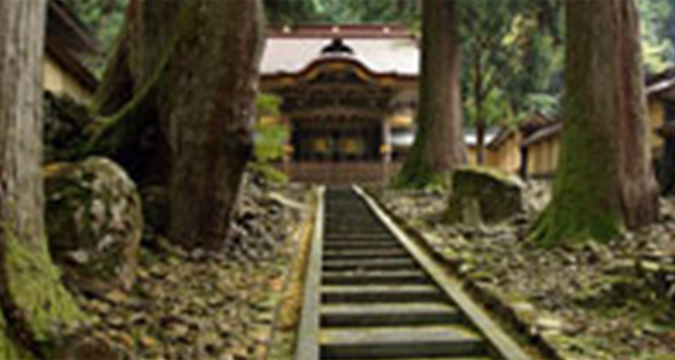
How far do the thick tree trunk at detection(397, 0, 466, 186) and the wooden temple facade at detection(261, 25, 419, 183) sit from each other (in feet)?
23.5

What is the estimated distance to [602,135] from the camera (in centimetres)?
805

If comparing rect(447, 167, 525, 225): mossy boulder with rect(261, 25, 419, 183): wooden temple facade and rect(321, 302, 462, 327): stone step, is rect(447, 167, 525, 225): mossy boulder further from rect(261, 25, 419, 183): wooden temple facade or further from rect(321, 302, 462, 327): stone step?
rect(261, 25, 419, 183): wooden temple facade

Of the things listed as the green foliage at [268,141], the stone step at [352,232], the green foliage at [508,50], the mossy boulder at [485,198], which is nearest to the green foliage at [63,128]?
the green foliage at [268,141]

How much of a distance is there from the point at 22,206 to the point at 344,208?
1009 centimetres

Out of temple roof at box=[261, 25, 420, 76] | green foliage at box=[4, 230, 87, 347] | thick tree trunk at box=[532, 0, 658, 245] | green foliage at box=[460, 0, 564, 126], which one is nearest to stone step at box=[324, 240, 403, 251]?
thick tree trunk at box=[532, 0, 658, 245]

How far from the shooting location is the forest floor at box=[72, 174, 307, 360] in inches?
177

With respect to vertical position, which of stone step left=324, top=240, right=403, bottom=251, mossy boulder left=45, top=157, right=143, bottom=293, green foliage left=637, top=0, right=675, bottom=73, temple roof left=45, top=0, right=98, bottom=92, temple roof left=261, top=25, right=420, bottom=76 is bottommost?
stone step left=324, top=240, right=403, bottom=251

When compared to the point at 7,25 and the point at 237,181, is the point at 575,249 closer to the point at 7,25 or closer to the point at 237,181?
the point at 237,181

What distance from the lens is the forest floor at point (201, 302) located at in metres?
4.49

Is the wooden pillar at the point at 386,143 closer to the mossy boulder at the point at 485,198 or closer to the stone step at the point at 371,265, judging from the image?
the mossy boulder at the point at 485,198

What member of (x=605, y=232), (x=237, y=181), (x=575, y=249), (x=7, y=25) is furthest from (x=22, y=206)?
(x=605, y=232)

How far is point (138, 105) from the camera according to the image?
7578mm

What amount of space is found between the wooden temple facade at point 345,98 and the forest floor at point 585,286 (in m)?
15.5

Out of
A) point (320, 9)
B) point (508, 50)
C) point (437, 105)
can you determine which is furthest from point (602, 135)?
point (508, 50)
